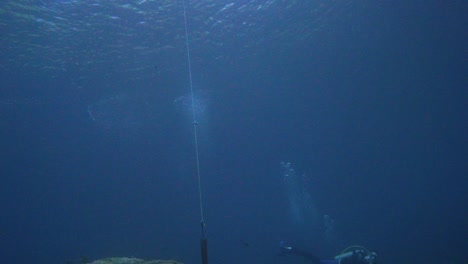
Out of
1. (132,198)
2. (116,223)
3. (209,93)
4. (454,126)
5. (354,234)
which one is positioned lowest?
(354,234)

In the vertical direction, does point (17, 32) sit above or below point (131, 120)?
above

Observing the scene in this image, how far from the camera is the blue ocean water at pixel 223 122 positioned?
59.8 feet

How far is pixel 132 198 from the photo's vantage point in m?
52.2

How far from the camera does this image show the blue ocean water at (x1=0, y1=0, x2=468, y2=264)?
18219 mm

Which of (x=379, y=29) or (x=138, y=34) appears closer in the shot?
(x=138, y=34)

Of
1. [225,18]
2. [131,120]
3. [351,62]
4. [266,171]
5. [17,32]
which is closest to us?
[17,32]

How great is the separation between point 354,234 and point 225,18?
73.1 m

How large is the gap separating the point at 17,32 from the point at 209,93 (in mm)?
16468

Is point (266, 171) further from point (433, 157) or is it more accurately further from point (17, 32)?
point (17, 32)

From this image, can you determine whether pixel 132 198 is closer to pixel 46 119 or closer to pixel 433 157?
pixel 46 119

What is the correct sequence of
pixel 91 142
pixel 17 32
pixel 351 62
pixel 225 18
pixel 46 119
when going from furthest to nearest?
pixel 91 142 < pixel 46 119 < pixel 351 62 < pixel 225 18 < pixel 17 32

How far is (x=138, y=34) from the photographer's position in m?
17.5

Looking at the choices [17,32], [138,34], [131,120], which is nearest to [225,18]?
[138,34]

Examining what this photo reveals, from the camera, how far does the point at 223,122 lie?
1547 inches
